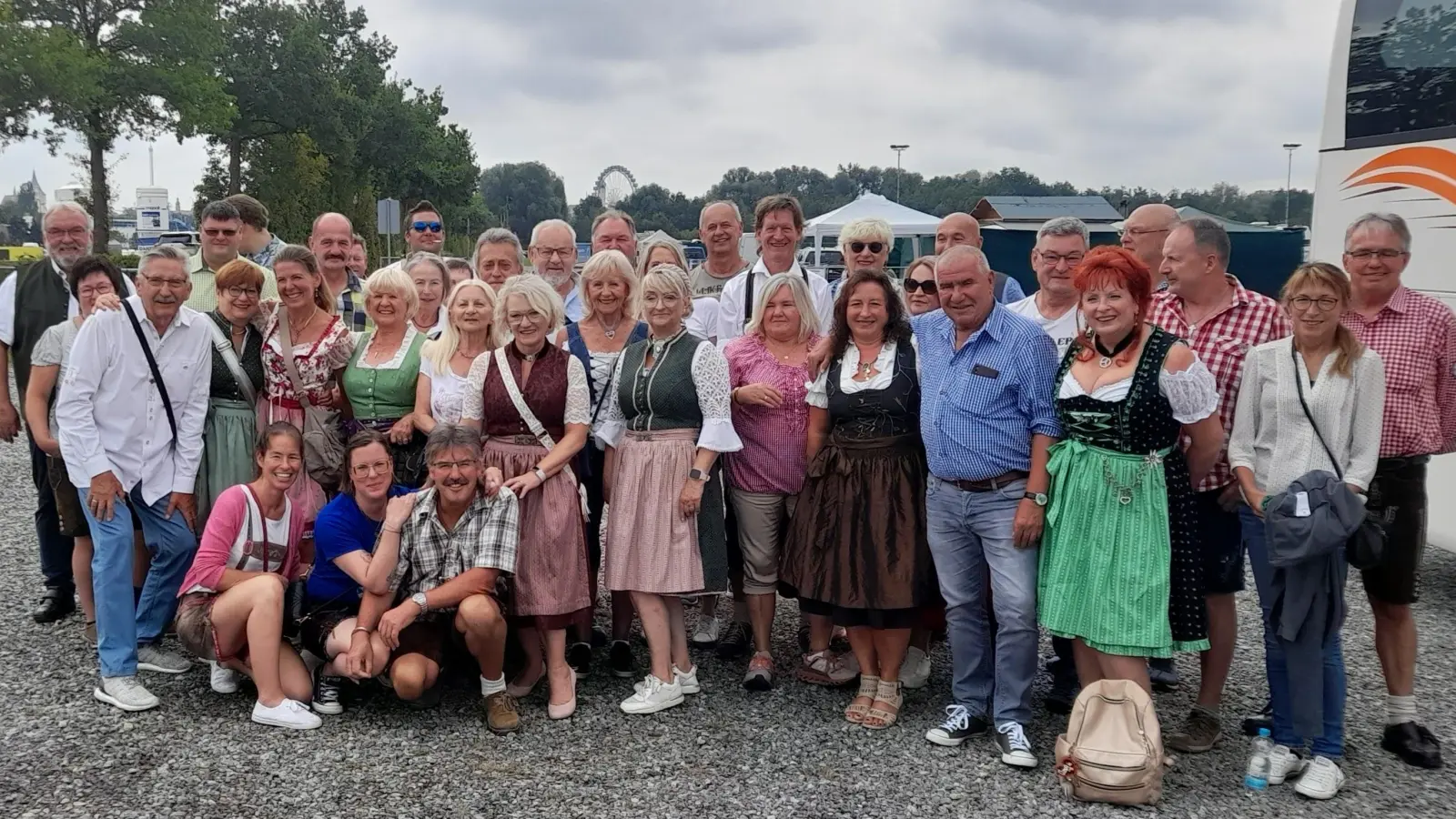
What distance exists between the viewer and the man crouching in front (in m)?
4.27

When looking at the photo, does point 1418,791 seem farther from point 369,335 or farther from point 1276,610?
point 369,335

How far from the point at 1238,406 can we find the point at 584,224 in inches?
3895

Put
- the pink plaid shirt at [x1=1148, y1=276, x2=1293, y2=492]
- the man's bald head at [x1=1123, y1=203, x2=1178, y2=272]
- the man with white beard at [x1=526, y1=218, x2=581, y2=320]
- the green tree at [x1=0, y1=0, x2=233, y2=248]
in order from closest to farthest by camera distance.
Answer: the pink plaid shirt at [x1=1148, y1=276, x2=1293, y2=492] < the man's bald head at [x1=1123, y1=203, x2=1178, y2=272] < the man with white beard at [x1=526, y1=218, x2=581, y2=320] < the green tree at [x1=0, y1=0, x2=233, y2=248]

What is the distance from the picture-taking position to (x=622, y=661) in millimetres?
5055

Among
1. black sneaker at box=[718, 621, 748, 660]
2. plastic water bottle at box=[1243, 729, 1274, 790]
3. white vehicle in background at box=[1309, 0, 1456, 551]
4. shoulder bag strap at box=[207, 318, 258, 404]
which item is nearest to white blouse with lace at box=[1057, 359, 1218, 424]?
plastic water bottle at box=[1243, 729, 1274, 790]

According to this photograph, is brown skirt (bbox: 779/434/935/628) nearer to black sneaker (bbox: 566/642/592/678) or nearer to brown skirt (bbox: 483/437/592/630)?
brown skirt (bbox: 483/437/592/630)

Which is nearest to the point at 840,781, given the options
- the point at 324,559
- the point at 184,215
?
the point at 324,559

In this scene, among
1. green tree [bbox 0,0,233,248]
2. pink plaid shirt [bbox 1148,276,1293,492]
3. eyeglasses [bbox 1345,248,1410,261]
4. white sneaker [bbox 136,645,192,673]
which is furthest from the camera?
green tree [bbox 0,0,233,248]

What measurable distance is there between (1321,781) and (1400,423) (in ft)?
4.62

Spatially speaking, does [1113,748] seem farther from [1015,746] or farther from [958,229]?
[958,229]

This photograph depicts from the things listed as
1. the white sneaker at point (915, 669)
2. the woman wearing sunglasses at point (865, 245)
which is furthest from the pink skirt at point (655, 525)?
the woman wearing sunglasses at point (865, 245)

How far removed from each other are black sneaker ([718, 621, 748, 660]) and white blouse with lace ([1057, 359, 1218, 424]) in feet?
7.86

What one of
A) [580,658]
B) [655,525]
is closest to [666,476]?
[655,525]

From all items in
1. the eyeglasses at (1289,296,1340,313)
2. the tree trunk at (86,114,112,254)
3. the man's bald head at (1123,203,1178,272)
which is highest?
the tree trunk at (86,114,112,254)
